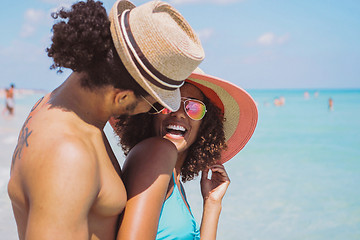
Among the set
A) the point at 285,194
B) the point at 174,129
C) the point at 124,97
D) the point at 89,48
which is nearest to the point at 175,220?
the point at 174,129

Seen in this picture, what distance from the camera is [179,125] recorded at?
2.57 metres

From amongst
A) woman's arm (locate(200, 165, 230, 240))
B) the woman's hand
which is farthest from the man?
the woman's hand

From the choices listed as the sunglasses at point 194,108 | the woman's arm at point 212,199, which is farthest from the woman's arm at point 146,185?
the woman's arm at point 212,199

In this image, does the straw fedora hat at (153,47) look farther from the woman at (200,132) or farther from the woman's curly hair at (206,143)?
the woman's curly hair at (206,143)

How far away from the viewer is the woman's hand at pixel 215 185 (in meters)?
2.79

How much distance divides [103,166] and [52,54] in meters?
0.50

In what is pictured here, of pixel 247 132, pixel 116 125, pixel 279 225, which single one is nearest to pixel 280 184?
pixel 279 225

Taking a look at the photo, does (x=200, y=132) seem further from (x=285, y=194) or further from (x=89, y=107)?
(x=285, y=194)

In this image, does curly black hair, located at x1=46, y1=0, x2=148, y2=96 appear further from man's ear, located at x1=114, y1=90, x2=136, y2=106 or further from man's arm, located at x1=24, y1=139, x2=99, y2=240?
man's arm, located at x1=24, y1=139, x2=99, y2=240

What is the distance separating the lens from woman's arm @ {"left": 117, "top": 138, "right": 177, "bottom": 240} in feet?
5.54

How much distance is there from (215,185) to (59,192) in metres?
1.81

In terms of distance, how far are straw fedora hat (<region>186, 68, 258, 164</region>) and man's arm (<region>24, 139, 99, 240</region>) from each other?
1.25 metres

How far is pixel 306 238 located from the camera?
5.91m

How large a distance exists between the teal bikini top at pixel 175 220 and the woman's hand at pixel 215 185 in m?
0.61
